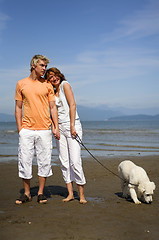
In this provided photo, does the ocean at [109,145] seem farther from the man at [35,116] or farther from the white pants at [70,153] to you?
the man at [35,116]

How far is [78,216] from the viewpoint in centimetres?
420

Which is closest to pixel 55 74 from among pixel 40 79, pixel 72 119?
pixel 40 79

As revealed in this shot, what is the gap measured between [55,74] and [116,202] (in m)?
2.71

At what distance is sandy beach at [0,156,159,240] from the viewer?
351 centimetres

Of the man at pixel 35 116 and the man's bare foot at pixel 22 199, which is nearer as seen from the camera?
the man at pixel 35 116

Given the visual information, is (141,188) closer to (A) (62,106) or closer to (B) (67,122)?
(B) (67,122)

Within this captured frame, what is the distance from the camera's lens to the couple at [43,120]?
4785 mm

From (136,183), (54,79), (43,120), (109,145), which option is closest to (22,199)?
(43,120)

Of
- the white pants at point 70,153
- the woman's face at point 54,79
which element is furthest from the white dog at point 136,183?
the woman's face at point 54,79

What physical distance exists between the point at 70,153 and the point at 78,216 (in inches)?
48.4

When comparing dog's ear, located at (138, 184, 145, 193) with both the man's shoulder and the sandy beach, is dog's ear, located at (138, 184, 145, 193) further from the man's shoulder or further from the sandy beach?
the man's shoulder

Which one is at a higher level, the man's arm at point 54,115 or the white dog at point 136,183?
the man's arm at point 54,115

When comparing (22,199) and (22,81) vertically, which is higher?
(22,81)

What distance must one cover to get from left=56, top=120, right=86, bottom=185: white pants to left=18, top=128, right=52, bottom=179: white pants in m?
0.29
